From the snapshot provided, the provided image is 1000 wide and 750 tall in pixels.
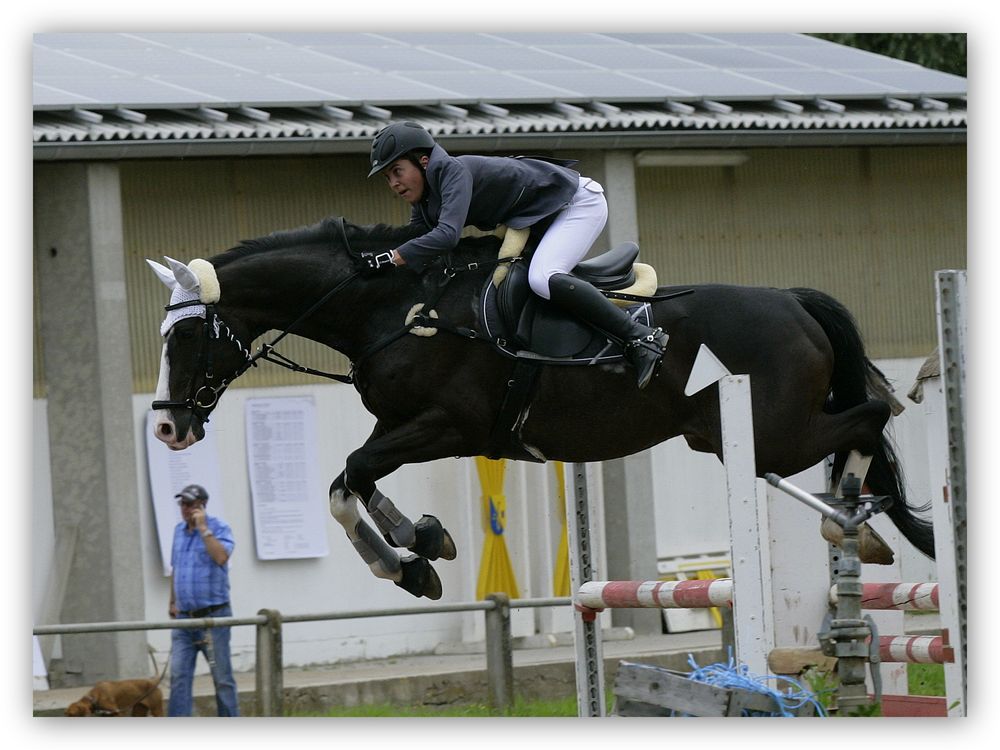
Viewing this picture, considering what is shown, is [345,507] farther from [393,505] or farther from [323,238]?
[323,238]

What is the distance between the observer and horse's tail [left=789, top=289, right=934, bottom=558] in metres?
5.68

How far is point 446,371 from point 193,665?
9.46 ft

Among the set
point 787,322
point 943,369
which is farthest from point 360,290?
point 943,369

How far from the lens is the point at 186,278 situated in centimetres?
534

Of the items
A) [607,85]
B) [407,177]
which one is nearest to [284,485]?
[607,85]

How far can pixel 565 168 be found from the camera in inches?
222

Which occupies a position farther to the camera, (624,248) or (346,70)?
(346,70)

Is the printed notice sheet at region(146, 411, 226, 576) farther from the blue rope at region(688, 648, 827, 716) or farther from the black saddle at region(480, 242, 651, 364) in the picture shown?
the blue rope at region(688, 648, 827, 716)

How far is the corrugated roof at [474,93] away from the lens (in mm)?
8352

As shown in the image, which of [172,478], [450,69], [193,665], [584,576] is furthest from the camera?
[172,478]

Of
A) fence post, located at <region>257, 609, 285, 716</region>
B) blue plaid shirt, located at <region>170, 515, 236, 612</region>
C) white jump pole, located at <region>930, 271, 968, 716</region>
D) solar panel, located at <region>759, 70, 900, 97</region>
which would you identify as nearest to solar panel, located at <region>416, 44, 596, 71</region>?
solar panel, located at <region>759, 70, 900, 97</region>

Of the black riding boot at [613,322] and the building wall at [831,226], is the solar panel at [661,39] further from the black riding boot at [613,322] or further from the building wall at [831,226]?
the black riding boot at [613,322]
